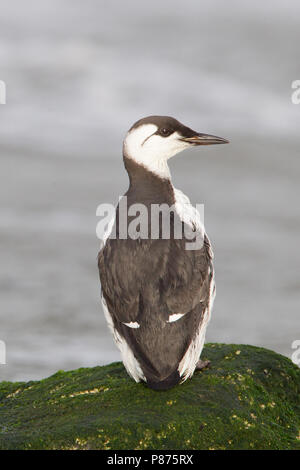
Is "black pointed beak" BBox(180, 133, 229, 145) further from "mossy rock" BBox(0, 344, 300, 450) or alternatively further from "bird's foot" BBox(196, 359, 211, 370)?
"bird's foot" BBox(196, 359, 211, 370)

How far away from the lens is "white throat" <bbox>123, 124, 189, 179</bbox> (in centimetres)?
768

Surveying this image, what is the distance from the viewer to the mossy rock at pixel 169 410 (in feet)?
20.8

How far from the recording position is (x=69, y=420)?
6.62 meters

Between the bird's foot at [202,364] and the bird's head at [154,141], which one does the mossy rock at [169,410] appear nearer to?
the bird's foot at [202,364]

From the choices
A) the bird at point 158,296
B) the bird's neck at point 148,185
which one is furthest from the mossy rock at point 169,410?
the bird's neck at point 148,185

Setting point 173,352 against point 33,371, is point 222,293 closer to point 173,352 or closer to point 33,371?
point 33,371

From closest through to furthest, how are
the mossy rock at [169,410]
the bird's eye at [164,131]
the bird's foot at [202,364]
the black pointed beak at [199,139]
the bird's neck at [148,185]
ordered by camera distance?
the mossy rock at [169,410] < the bird's foot at [202,364] < the bird's neck at [148,185] < the bird's eye at [164,131] < the black pointed beak at [199,139]

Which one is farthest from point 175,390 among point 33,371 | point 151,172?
point 33,371

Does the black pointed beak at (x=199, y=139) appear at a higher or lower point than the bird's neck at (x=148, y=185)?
higher

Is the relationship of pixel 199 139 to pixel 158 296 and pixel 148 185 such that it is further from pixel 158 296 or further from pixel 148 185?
pixel 158 296

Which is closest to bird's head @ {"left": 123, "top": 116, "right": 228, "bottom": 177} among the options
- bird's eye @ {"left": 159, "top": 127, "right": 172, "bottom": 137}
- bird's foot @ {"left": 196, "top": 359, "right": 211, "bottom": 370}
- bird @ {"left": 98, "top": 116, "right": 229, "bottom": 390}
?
bird's eye @ {"left": 159, "top": 127, "right": 172, "bottom": 137}

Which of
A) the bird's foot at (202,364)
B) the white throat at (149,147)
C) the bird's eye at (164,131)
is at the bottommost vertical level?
the bird's foot at (202,364)

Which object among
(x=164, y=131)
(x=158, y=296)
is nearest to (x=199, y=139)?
(x=164, y=131)

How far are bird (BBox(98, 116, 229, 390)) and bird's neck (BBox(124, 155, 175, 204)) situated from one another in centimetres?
2
